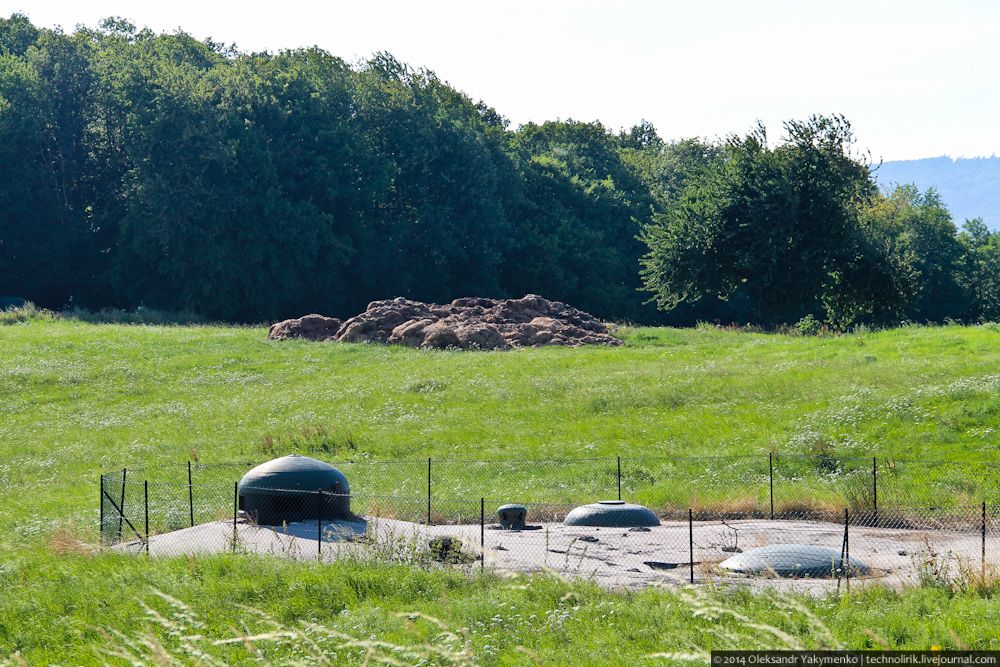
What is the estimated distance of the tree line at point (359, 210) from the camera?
200 ft

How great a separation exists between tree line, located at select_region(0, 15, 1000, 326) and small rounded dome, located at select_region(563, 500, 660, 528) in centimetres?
3522

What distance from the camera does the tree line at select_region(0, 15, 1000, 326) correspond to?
60.9 meters

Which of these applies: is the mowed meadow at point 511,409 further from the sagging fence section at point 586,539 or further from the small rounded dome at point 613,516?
the small rounded dome at point 613,516

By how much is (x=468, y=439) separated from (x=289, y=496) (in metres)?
11.9

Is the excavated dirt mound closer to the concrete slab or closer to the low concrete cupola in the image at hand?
the concrete slab

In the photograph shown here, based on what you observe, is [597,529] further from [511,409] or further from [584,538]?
[511,409]

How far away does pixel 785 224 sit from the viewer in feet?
195

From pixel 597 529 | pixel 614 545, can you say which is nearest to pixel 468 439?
pixel 597 529

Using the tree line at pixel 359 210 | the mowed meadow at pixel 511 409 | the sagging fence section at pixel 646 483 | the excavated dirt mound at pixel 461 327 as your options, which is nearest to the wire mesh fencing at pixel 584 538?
the sagging fence section at pixel 646 483

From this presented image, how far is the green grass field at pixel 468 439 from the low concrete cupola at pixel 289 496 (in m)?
3.55

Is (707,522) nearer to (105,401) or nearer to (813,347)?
(813,347)

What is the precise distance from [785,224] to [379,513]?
37034mm

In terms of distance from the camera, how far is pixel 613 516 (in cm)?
2555

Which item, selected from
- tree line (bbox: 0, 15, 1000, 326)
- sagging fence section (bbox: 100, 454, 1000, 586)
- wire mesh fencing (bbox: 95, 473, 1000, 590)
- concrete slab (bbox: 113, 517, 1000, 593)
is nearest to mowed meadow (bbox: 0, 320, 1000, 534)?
sagging fence section (bbox: 100, 454, 1000, 586)
